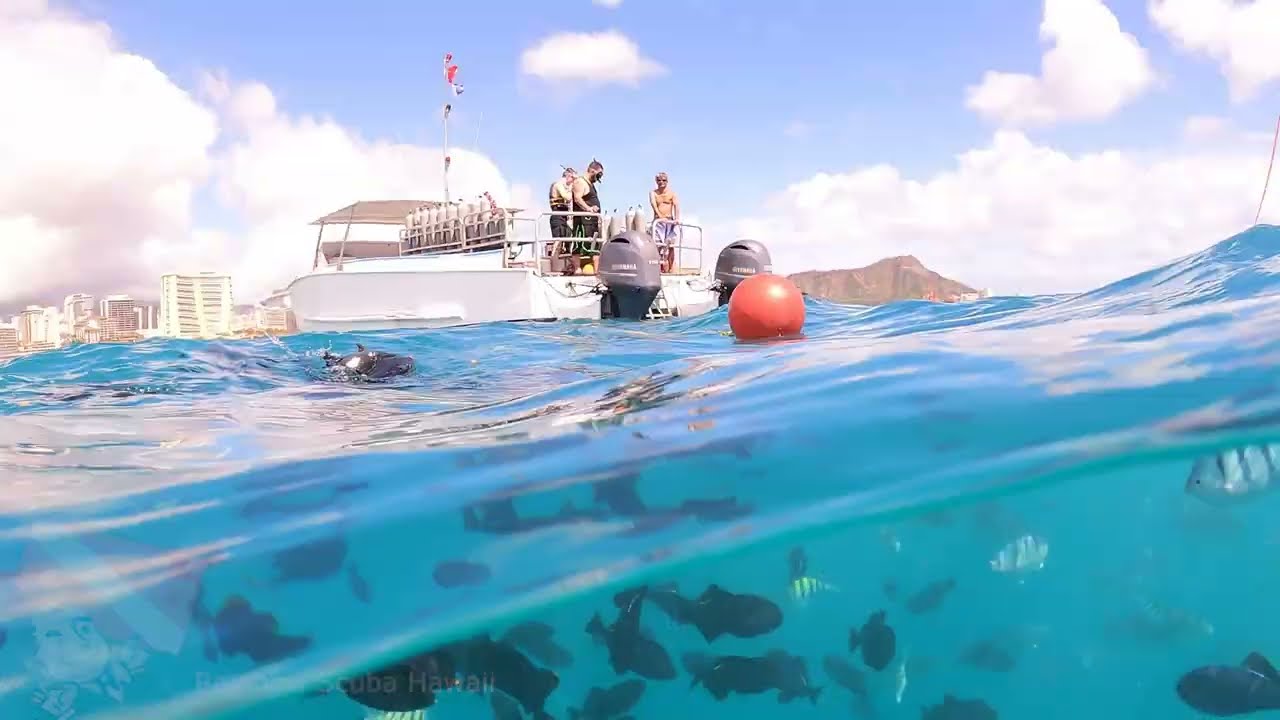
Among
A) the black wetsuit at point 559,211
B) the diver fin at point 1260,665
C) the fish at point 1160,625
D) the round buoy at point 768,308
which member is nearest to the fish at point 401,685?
the fish at point 1160,625

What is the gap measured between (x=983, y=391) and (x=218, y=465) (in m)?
3.31

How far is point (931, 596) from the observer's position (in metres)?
2.97

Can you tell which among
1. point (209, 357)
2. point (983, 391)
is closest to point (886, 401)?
point (983, 391)

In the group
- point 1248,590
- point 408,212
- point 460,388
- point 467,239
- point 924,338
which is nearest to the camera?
point 1248,590

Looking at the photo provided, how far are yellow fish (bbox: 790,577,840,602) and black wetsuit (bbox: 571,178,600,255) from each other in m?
14.5

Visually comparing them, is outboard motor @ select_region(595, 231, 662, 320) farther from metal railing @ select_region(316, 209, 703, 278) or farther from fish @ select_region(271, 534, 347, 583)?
fish @ select_region(271, 534, 347, 583)

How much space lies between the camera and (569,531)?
2.89 metres

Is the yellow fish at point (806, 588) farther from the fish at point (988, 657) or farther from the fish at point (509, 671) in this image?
the fish at point (509, 671)

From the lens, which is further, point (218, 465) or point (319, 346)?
point (319, 346)

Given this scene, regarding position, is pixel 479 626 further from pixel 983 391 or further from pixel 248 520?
pixel 983 391

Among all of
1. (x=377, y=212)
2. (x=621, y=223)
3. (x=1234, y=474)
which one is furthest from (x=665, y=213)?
(x=1234, y=474)

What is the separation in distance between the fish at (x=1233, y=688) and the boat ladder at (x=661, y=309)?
43.8 ft

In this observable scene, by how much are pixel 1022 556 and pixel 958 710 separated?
0.59 meters

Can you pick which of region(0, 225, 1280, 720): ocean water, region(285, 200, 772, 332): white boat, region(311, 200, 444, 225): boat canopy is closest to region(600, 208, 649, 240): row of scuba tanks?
region(285, 200, 772, 332): white boat
